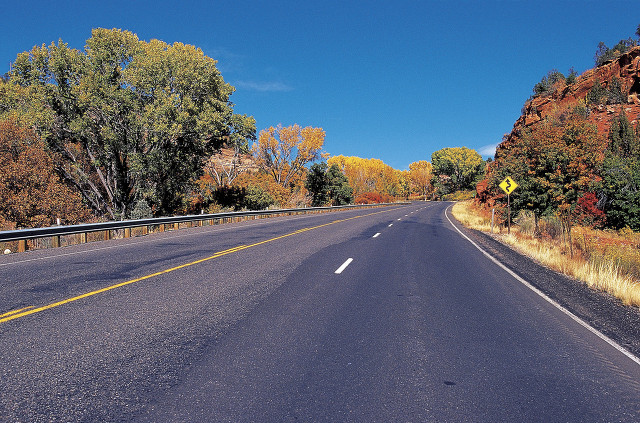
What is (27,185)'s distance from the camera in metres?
22.9

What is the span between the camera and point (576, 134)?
805 inches

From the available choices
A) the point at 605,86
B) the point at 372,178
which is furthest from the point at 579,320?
the point at 372,178

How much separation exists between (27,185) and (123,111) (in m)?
8.80

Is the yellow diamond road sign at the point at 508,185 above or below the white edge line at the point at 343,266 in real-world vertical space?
above

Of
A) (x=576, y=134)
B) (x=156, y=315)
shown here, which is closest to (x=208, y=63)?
(x=576, y=134)

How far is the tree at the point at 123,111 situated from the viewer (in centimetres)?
2741

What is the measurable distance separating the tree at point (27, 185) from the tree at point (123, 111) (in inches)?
130

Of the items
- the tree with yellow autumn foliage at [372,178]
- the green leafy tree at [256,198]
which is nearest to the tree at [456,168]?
the tree with yellow autumn foliage at [372,178]

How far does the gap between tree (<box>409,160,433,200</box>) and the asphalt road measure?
135327 mm

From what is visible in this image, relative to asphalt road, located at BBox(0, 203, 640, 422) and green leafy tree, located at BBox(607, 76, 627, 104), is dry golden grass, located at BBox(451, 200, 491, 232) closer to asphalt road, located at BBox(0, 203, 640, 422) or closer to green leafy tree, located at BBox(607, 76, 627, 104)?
green leafy tree, located at BBox(607, 76, 627, 104)

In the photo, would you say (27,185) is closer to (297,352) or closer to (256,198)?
(256,198)

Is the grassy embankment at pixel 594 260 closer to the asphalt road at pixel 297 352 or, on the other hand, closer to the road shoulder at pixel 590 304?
the road shoulder at pixel 590 304

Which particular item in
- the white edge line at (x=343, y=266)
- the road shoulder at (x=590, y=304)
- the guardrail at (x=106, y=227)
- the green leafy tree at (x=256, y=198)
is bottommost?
the road shoulder at (x=590, y=304)

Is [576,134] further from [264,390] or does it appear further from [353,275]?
[264,390]
